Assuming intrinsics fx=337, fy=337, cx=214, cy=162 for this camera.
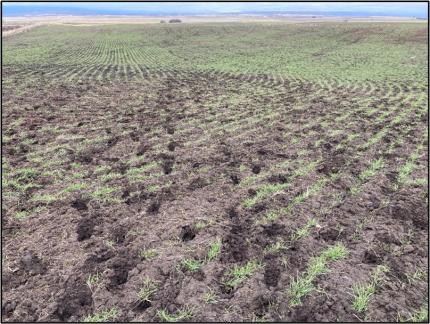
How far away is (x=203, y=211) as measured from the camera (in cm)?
665

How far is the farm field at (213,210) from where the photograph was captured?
4.61 meters

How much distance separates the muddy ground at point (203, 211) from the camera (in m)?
4.62

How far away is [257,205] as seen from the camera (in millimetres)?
6824

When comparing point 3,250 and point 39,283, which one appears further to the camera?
point 3,250

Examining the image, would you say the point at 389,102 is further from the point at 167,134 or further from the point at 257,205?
the point at 257,205

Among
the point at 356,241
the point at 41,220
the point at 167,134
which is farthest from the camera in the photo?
the point at 167,134

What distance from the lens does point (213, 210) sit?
21.9 feet

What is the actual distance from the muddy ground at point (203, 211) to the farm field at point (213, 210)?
1.1 inches

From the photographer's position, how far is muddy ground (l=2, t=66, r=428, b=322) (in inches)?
182

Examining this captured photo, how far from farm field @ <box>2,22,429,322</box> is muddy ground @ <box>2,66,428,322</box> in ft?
0.09

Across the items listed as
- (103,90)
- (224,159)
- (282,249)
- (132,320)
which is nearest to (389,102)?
(224,159)

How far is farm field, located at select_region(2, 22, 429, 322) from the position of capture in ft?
15.1

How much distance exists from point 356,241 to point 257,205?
1948 mm

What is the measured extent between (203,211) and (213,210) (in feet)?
0.66
